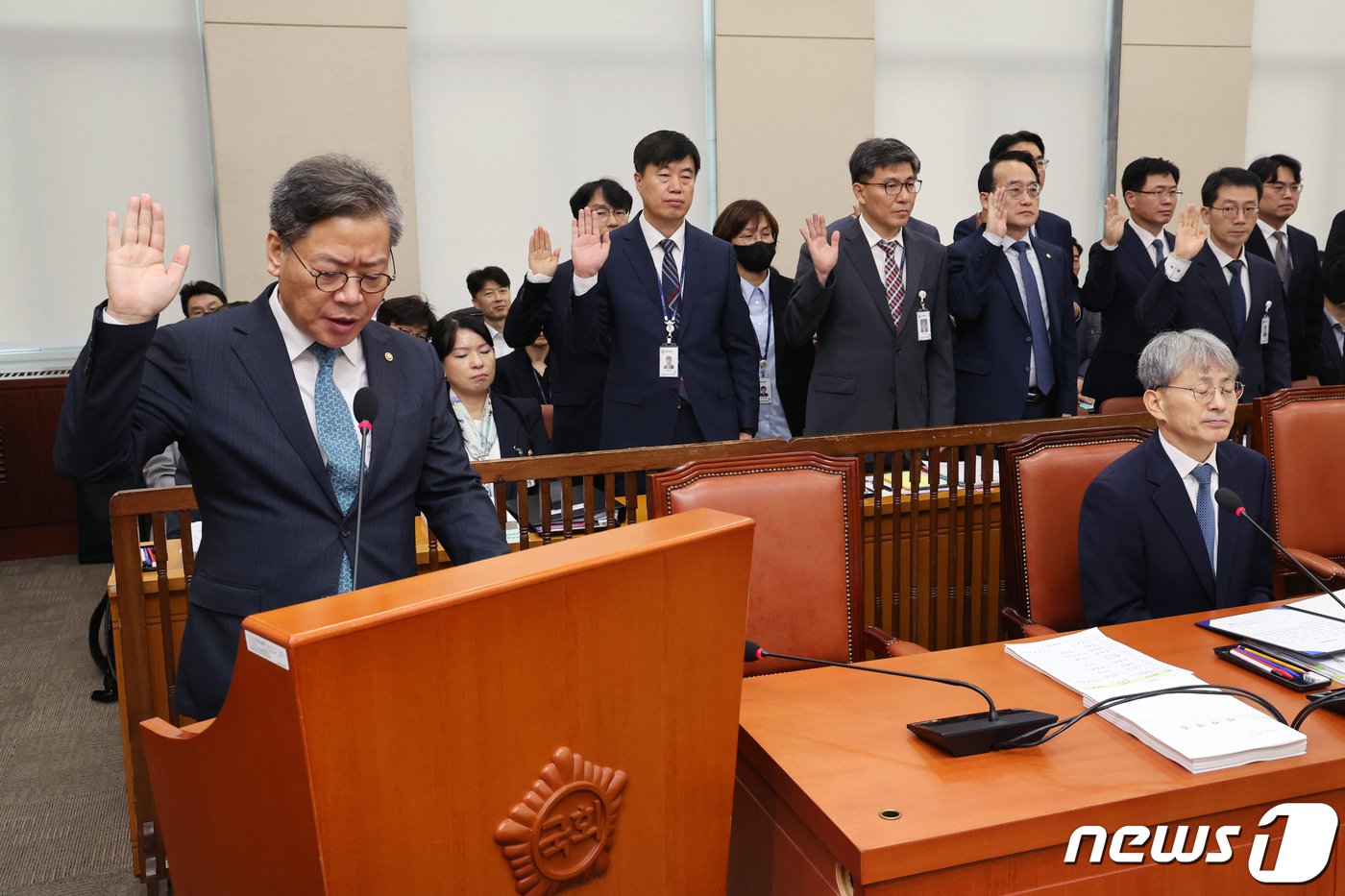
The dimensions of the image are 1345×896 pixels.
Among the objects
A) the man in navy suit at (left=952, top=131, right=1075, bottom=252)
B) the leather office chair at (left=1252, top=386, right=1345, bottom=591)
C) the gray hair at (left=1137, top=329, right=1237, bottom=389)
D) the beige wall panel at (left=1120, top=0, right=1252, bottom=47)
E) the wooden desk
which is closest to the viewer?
the wooden desk

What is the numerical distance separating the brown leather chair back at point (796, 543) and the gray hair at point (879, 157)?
1492 millimetres

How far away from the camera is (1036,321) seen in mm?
3586

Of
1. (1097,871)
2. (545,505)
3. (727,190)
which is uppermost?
(727,190)

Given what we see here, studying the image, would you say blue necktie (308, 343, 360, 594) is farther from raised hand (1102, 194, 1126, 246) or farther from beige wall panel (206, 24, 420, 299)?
beige wall panel (206, 24, 420, 299)

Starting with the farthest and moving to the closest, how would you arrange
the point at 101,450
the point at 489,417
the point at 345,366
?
the point at 489,417
the point at 345,366
the point at 101,450

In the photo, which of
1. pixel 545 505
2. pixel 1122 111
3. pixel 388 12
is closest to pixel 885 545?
pixel 545 505

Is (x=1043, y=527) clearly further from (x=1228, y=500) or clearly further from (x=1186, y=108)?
(x=1186, y=108)

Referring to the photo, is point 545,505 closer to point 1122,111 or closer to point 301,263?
point 301,263

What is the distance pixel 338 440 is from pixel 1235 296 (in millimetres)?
3471

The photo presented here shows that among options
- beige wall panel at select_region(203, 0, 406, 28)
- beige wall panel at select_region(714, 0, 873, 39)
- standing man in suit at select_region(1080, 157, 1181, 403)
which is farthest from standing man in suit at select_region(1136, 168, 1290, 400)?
beige wall panel at select_region(203, 0, 406, 28)

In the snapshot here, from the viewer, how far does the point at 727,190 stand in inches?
229

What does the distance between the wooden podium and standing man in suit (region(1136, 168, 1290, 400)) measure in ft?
10.3

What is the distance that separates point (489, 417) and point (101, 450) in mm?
2142

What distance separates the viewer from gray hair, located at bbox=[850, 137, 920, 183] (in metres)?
3.38
